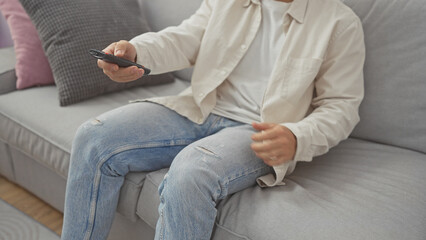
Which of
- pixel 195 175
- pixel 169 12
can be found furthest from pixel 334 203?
pixel 169 12

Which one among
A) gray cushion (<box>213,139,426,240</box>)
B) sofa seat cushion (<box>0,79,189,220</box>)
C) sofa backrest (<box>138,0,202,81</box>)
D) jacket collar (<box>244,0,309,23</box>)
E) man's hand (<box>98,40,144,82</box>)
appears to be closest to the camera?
gray cushion (<box>213,139,426,240</box>)

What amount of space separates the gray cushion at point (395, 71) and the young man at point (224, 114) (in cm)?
15

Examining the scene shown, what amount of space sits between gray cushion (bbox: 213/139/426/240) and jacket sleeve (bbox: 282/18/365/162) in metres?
0.10

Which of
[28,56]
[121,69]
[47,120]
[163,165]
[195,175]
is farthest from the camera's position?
[28,56]

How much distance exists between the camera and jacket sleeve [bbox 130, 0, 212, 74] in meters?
1.15

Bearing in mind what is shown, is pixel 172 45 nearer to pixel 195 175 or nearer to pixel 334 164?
pixel 195 175

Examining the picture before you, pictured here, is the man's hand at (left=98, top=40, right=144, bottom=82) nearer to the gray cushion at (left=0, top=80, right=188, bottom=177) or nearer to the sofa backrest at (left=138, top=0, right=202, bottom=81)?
the gray cushion at (left=0, top=80, right=188, bottom=177)

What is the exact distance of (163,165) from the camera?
1.15 meters

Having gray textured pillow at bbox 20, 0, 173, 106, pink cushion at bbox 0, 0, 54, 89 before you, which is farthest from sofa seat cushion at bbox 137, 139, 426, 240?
pink cushion at bbox 0, 0, 54, 89

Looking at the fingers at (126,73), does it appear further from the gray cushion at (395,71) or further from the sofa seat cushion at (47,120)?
the gray cushion at (395,71)

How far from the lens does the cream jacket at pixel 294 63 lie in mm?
1101

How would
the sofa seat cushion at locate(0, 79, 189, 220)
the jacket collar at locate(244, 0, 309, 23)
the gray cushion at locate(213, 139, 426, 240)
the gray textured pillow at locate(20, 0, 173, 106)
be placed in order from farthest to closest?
the gray textured pillow at locate(20, 0, 173, 106) → the sofa seat cushion at locate(0, 79, 189, 220) → the jacket collar at locate(244, 0, 309, 23) → the gray cushion at locate(213, 139, 426, 240)

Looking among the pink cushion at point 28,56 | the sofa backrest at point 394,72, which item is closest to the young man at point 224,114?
the sofa backrest at point 394,72

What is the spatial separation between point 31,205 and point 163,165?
2.23 feet
